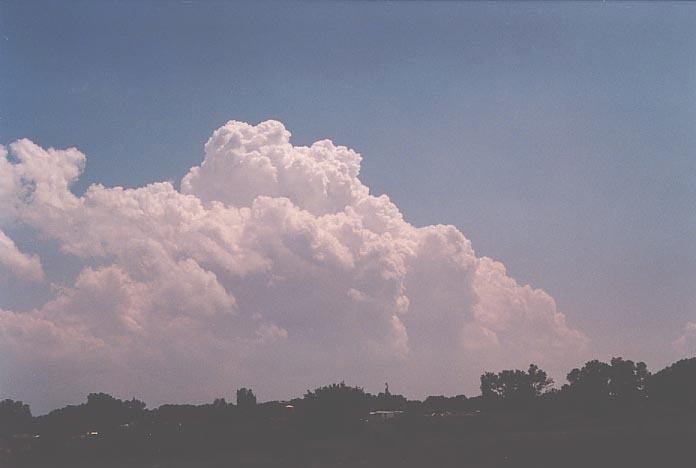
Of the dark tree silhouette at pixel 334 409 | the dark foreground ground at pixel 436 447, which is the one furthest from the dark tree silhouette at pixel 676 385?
the dark tree silhouette at pixel 334 409

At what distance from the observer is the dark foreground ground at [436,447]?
53.8 metres

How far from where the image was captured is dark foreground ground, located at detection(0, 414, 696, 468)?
176 feet

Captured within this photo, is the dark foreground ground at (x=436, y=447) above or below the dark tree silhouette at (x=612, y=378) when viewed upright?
below

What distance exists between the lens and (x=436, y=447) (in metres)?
64.5

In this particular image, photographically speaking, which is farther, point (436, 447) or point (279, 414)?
point (279, 414)

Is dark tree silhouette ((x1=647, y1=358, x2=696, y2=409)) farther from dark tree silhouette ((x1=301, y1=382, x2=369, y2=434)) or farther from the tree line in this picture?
dark tree silhouette ((x1=301, y1=382, x2=369, y2=434))

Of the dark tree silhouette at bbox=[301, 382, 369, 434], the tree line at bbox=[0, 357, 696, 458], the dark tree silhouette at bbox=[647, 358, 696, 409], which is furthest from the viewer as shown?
the dark tree silhouette at bbox=[647, 358, 696, 409]

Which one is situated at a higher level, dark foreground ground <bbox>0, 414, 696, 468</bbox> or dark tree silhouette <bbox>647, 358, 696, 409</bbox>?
dark tree silhouette <bbox>647, 358, 696, 409</bbox>

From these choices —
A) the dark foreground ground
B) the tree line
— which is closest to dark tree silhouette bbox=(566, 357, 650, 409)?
the tree line

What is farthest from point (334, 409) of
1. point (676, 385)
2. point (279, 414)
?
point (676, 385)

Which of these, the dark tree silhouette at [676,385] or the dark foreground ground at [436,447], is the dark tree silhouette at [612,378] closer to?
the dark tree silhouette at [676,385]

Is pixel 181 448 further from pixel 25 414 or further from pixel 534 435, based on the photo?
pixel 25 414

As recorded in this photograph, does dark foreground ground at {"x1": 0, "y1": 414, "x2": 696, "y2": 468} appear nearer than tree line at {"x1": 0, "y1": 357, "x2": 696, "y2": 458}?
Yes

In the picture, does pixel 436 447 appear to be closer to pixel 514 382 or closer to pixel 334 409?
pixel 334 409
